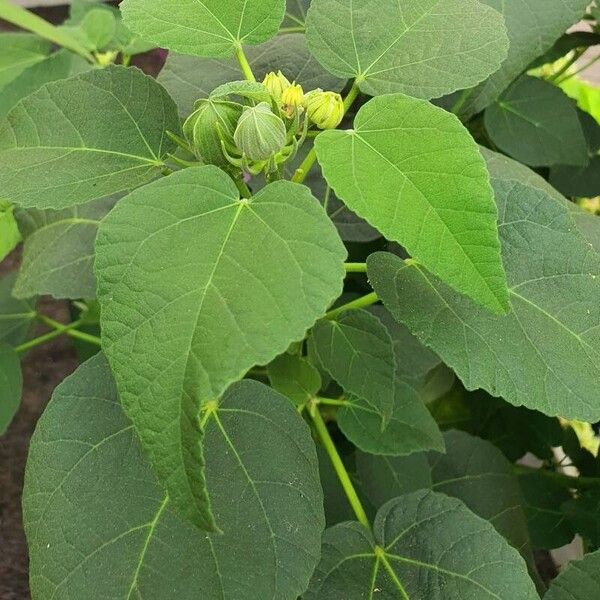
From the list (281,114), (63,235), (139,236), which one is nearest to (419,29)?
(281,114)

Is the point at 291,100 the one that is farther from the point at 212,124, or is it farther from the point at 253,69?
the point at 253,69

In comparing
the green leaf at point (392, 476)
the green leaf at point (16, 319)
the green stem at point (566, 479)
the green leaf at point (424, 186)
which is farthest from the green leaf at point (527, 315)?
the green leaf at point (16, 319)

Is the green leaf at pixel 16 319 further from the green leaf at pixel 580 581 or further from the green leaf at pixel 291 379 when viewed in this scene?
the green leaf at pixel 580 581

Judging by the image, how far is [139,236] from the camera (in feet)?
1.00

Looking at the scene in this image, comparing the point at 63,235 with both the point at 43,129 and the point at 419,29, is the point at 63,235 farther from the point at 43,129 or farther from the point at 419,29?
the point at 419,29

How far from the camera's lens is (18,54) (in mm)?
741

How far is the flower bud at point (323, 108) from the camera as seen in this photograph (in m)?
0.37

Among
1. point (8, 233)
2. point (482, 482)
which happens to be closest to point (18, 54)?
point (8, 233)

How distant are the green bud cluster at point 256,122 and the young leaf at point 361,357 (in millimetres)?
112

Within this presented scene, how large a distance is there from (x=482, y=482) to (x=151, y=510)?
290 millimetres

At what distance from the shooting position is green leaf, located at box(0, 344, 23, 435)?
0.54m

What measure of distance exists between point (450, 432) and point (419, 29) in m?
0.32

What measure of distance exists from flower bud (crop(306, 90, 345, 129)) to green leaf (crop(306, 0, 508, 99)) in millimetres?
28

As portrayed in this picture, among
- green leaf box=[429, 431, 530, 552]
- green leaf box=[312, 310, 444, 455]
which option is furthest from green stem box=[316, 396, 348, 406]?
green leaf box=[429, 431, 530, 552]
